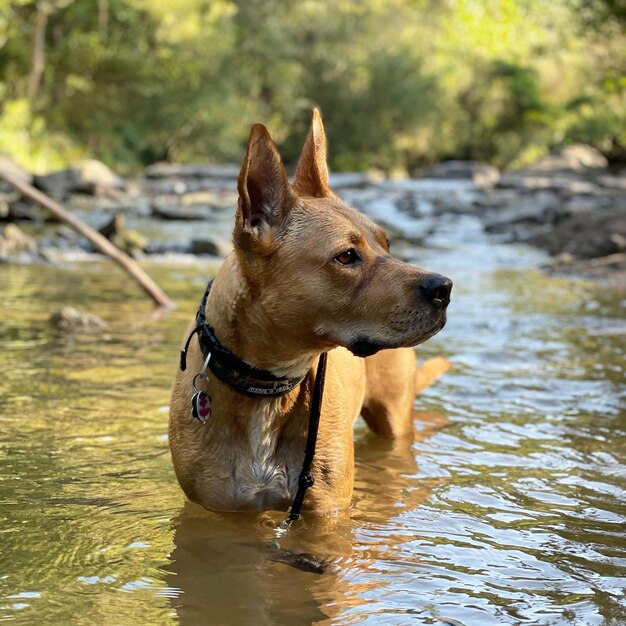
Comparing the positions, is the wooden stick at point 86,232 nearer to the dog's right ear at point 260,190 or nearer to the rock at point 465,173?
the dog's right ear at point 260,190

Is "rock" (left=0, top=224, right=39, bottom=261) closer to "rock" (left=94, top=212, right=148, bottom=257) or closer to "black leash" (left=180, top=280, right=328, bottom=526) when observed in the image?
"rock" (left=94, top=212, right=148, bottom=257)

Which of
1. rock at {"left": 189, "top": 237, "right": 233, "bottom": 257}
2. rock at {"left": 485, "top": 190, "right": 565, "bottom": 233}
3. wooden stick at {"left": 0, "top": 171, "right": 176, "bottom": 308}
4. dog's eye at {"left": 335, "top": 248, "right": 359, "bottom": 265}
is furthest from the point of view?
rock at {"left": 485, "top": 190, "right": 565, "bottom": 233}

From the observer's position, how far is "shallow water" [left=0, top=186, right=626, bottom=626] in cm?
344

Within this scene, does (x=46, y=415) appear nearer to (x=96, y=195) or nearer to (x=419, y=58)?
(x=96, y=195)

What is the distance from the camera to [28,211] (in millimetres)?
20688

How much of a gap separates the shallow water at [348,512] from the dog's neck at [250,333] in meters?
0.75

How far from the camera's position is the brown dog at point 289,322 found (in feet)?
12.1

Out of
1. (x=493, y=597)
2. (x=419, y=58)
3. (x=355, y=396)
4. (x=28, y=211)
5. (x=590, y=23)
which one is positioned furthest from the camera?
(x=419, y=58)

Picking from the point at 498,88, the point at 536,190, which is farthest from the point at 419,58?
the point at 536,190

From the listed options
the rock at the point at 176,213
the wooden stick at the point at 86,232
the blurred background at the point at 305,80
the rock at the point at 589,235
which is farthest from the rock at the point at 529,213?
the wooden stick at the point at 86,232

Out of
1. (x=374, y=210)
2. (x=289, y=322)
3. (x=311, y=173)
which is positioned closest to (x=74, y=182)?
(x=374, y=210)

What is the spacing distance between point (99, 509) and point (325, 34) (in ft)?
166

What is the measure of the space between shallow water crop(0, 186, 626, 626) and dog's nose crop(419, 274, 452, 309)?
43.9 inches

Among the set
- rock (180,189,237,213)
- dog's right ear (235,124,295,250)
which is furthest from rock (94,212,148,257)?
dog's right ear (235,124,295,250)
